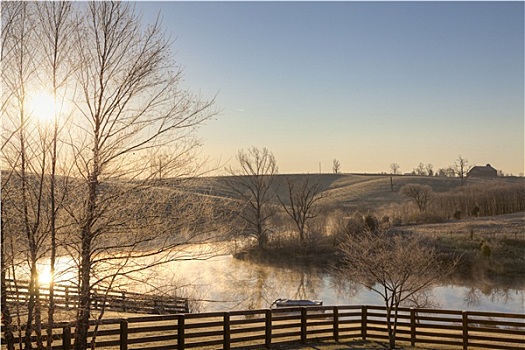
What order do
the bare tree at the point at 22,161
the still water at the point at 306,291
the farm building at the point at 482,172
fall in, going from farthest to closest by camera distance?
the farm building at the point at 482,172, the still water at the point at 306,291, the bare tree at the point at 22,161

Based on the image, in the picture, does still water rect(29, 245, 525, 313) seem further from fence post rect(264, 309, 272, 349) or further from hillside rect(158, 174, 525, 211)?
hillside rect(158, 174, 525, 211)

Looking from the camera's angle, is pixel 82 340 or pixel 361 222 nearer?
pixel 82 340

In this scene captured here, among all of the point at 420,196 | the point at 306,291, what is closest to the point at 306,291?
the point at 306,291

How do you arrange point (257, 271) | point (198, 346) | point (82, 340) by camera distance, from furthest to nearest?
point (257, 271)
point (198, 346)
point (82, 340)

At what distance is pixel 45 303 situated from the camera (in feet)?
28.5

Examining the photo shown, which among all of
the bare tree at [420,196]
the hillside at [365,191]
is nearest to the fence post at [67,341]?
the bare tree at [420,196]

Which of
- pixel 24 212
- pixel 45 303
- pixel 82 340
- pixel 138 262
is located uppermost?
pixel 24 212

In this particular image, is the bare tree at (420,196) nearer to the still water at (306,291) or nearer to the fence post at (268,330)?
the still water at (306,291)

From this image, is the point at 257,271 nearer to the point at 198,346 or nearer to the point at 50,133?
the point at 198,346

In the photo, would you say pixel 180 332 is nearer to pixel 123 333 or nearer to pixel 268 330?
pixel 123 333

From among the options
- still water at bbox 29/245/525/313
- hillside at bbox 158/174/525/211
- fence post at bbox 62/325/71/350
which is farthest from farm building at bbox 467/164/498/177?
fence post at bbox 62/325/71/350

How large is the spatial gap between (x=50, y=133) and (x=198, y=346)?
721 cm

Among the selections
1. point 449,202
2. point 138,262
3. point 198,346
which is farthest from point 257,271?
point 449,202

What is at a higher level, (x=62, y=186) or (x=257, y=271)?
(x=62, y=186)
